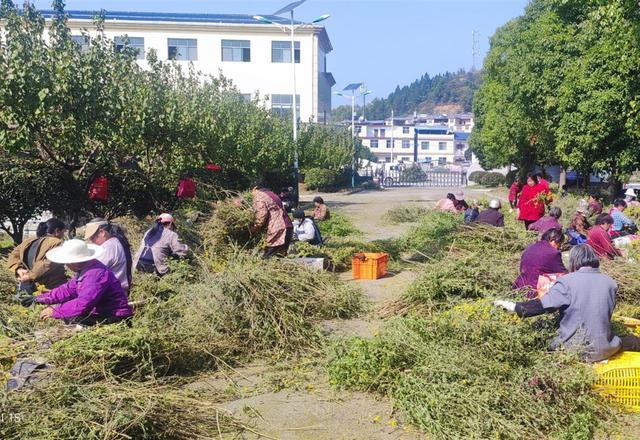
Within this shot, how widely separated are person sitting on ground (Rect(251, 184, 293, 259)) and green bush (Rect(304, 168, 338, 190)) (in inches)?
1217

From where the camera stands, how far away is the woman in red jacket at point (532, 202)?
13.2 meters

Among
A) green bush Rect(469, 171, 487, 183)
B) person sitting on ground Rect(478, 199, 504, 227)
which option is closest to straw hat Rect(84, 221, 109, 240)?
person sitting on ground Rect(478, 199, 504, 227)

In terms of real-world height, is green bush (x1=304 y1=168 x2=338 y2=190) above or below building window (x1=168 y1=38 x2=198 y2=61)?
below

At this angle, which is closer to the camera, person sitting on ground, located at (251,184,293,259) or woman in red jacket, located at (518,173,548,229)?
person sitting on ground, located at (251,184,293,259)

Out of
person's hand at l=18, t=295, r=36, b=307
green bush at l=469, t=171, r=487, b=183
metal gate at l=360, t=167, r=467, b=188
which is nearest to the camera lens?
person's hand at l=18, t=295, r=36, b=307

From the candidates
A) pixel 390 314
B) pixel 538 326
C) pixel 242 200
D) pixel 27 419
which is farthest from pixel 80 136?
pixel 538 326

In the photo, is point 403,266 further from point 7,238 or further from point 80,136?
point 7,238

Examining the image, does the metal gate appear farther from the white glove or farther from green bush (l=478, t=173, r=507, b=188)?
the white glove

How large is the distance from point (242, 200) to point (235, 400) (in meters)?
4.79

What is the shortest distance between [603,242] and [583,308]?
182 inches

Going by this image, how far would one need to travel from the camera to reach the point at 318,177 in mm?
40656

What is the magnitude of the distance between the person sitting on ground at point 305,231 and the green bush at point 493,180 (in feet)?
144

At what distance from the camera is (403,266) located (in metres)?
11.9

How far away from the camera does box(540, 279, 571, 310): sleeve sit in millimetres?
5344
